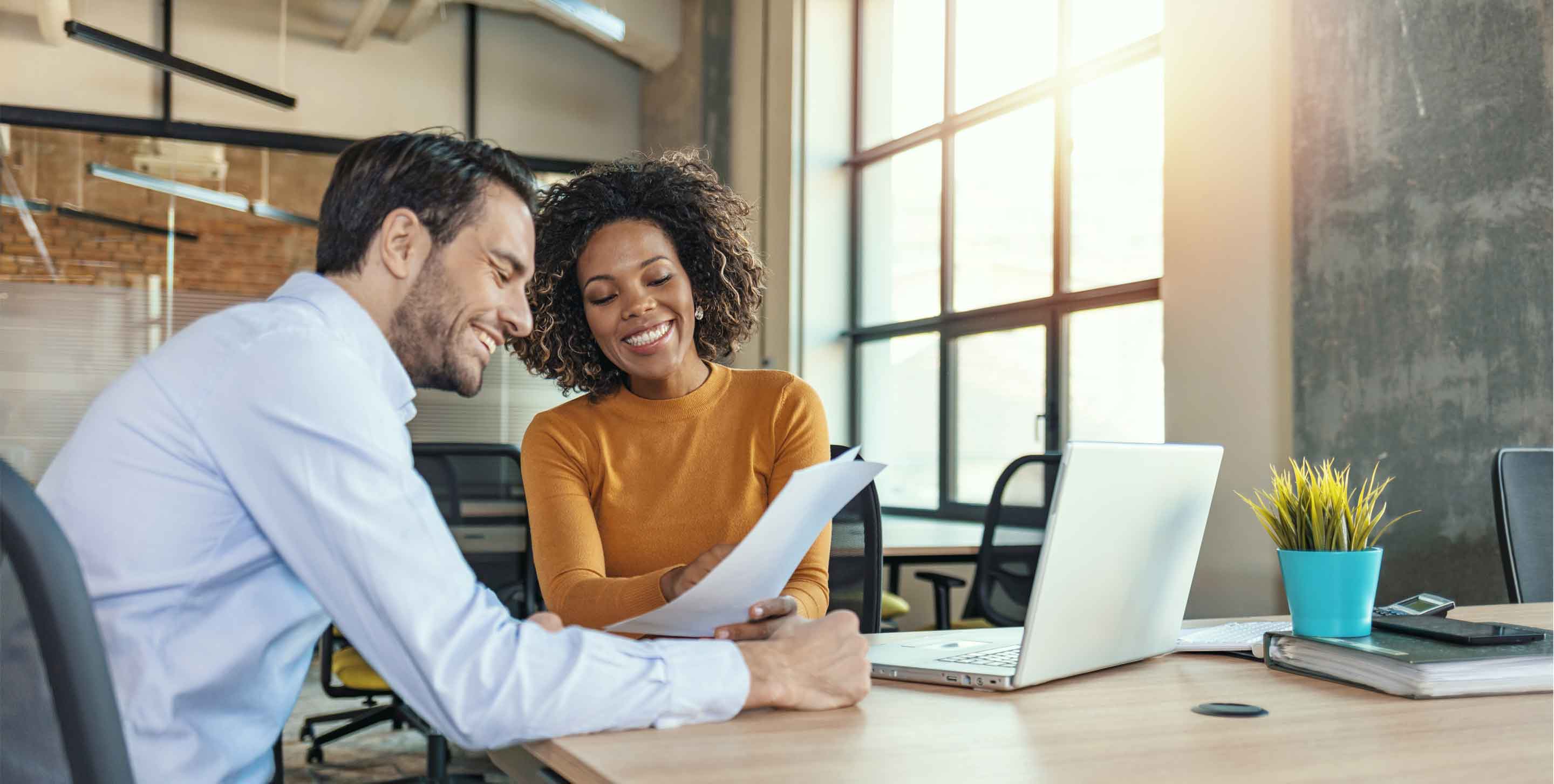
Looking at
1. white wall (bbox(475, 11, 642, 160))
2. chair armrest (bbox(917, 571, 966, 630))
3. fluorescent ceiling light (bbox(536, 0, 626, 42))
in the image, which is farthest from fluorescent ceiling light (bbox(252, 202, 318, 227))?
chair armrest (bbox(917, 571, 966, 630))

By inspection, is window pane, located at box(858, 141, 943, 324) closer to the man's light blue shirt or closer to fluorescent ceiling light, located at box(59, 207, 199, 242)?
fluorescent ceiling light, located at box(59, 207, 199, 242)

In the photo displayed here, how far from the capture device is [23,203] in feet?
19.6

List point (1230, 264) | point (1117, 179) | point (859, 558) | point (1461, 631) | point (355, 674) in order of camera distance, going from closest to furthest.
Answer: point (1461, 631)
point (859, 558)
point (355, 674)
point (1230, 264)
point (1117, 179)

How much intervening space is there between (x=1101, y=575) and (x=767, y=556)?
0.33 metres

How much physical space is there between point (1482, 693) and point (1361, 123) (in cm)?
227

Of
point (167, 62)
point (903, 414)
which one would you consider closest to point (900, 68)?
point (903, 414)

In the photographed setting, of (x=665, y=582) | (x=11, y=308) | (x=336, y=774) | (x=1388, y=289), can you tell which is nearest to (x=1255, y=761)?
(x=665, y=582)

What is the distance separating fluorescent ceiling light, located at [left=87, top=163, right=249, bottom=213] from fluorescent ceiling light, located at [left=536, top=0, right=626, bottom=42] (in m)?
2.41

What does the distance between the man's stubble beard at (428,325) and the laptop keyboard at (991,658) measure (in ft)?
1.92

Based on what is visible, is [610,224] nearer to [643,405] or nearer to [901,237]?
[643,405]

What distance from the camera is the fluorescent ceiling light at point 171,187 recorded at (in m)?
6.05

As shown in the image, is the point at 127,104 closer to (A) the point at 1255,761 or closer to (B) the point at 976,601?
(B) the point at 976,601

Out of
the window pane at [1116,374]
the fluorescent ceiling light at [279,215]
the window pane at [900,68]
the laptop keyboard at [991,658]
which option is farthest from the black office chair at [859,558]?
the fluorescent ceiling light at [279,215]

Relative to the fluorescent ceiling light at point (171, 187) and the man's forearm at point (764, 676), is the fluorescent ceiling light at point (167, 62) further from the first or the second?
the man's forearm at point (764, 676)
